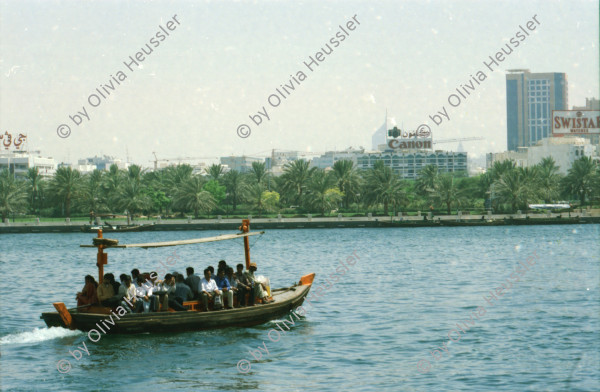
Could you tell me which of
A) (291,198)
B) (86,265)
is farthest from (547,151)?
(86,265)

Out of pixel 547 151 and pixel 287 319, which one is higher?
pixel 547 151

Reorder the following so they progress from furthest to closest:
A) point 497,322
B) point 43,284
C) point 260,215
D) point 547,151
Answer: point 547,151 → point 260,215 → point 43,284 → point 497,322

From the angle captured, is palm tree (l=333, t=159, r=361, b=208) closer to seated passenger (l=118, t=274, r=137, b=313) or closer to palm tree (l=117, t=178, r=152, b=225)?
palm tree (l=117, t=178, r=152, b=225)

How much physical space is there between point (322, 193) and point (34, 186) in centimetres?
3925

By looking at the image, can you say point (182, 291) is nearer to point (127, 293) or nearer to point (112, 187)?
point (127, 293)

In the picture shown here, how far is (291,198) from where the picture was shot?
102 metres

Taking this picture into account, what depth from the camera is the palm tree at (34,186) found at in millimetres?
101812

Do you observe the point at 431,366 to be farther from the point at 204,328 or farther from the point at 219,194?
the point at 219,194

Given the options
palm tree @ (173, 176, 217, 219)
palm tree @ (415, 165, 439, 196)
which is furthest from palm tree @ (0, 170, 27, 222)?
palm tree @ (415, 165, 439, 196)

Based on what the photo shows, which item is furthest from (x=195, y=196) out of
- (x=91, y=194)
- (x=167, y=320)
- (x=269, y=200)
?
(x=167, y=320)

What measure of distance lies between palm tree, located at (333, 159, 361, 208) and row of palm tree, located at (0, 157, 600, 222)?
6 cm

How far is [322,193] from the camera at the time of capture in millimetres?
96125

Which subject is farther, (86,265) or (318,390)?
(86,265)

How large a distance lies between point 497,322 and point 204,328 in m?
10.0
